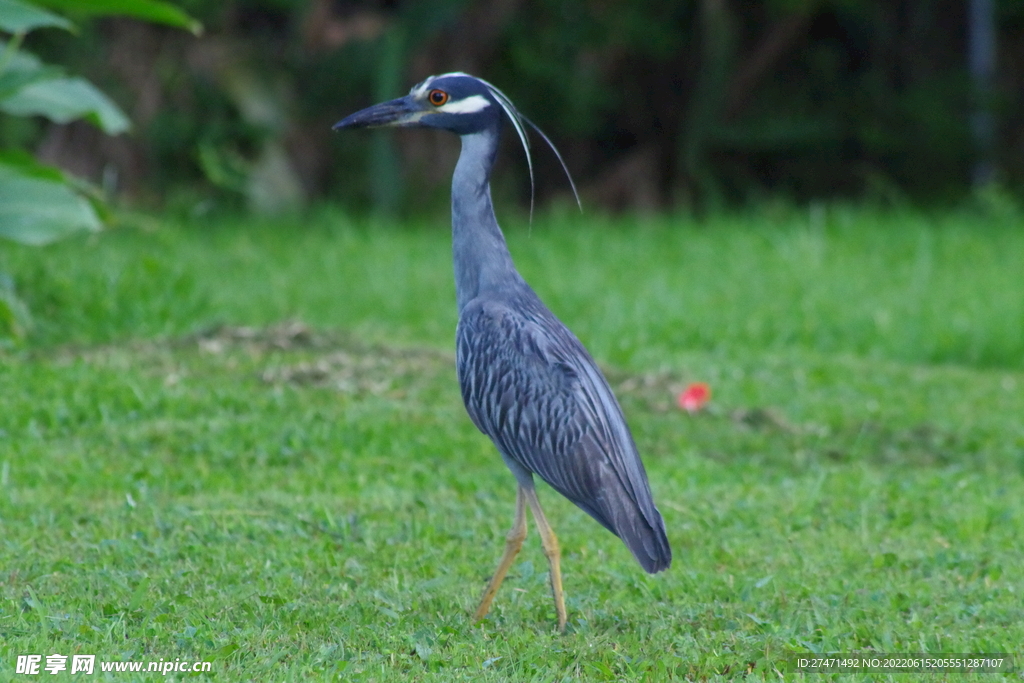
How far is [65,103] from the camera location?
757 cm

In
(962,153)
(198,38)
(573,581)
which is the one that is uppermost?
(198,38)

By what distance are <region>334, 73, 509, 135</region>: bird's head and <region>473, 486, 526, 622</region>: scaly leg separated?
4.01ft

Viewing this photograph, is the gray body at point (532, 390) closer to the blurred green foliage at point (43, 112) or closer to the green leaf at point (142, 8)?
→ the blurred green foliage at point (43, 112)

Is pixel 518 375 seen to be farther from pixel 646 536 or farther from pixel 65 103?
pixel 65 103

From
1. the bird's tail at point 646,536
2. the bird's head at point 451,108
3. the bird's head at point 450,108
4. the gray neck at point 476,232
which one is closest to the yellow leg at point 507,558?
the bird's tail at point 646,536

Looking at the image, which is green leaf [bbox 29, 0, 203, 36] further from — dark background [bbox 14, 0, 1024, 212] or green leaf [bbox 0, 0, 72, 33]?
dark background [bbox 14, 0, 1024, 212]

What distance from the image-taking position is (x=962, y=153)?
13945 millimetres

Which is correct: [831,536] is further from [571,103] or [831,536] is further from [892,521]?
[571,103]

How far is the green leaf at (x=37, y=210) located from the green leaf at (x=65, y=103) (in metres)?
0.55

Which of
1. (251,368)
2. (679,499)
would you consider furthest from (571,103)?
(679,499)

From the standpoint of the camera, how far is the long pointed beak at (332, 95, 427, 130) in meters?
4.61

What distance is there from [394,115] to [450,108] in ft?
0.67

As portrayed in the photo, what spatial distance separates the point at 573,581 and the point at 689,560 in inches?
18.5

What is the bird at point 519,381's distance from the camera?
4.18 metres
